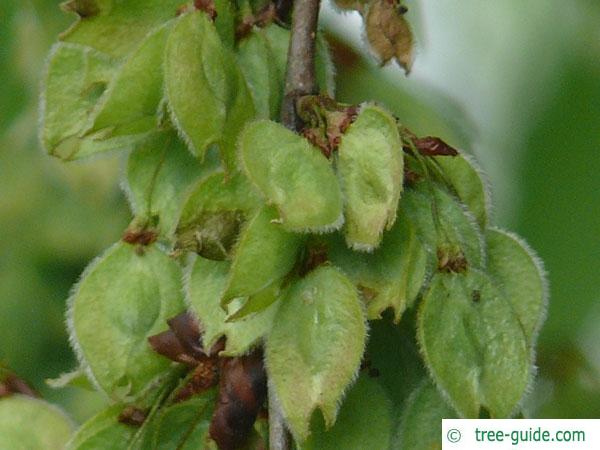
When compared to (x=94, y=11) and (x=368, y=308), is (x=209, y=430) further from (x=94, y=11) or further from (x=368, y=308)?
(x=94, y=11)

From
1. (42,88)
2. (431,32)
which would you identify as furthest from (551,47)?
(42,88)

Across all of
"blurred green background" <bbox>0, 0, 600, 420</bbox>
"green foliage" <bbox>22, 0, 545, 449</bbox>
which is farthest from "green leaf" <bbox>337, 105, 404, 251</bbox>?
"blurred green background" <bbox>0, 0, 600, 420</bbox>

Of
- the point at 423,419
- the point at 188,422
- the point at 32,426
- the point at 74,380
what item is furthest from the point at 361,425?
the point at 32,426

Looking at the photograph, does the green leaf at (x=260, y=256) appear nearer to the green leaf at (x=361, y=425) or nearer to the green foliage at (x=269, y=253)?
the green foliage at (x=269, y=253)

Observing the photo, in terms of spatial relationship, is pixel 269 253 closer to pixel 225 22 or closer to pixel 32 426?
pixel 225 22

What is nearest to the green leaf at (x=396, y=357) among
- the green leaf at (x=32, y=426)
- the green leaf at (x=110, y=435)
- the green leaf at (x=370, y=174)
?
the green leaf at (x=370, y=174)
